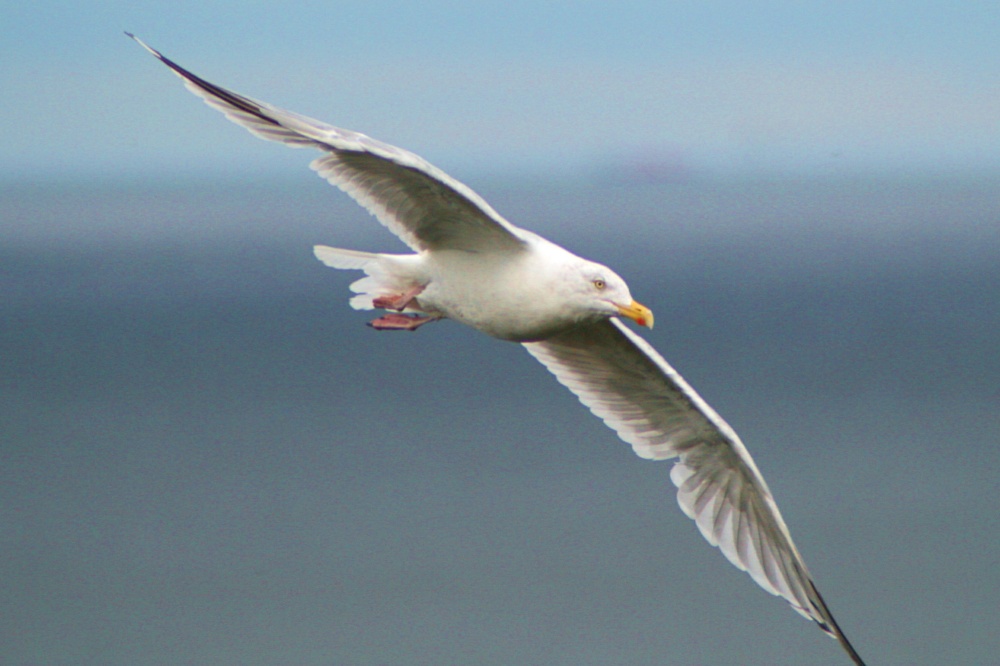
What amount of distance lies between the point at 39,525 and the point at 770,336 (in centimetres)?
6134

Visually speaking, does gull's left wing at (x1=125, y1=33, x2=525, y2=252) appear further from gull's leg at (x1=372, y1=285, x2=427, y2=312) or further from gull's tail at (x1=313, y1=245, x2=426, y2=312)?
gull's leg at (x1=372, y1=285, x2=427, y2=312)

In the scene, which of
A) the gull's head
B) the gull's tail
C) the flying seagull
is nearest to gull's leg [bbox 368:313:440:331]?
the flying seagull

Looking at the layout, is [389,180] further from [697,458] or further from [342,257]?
[697,458]

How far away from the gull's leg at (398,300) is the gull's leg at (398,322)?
0.17 feet

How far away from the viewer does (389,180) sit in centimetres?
724

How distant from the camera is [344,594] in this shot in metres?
42.7

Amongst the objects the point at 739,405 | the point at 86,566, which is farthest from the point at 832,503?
the point at 86,566

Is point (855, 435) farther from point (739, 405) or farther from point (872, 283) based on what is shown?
point (872, 283)

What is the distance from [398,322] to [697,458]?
2627 mm

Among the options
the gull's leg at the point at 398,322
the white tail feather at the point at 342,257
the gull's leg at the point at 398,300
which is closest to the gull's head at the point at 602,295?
the gull's leg at the point at 398,322

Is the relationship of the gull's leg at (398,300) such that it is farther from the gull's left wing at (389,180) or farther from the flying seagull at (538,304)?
the gull's left wing at (389,180)

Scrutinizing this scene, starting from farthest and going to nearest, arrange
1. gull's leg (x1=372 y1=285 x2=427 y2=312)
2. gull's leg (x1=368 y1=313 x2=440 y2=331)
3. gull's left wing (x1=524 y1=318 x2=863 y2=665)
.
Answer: gull's left wing (x1=524 y1=318 x2=863 y2=665) → gull's leg (x1=372 y1=285 x2=427 y2=312) → gull's leg (x1=368 y1=313 x2=440 y2=331)

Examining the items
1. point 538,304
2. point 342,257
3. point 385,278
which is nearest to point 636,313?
point 538,304

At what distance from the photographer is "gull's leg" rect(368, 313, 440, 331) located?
698 cm
